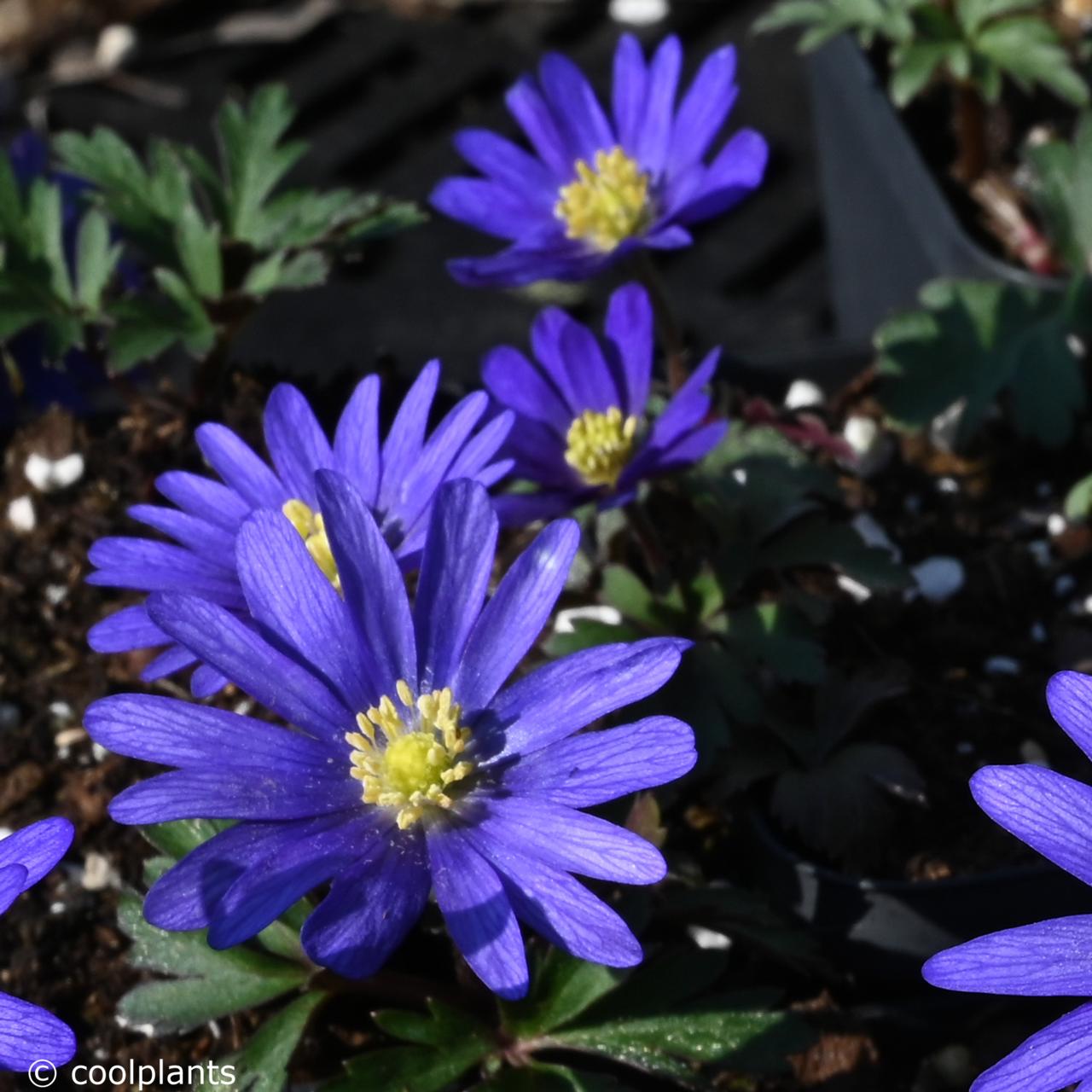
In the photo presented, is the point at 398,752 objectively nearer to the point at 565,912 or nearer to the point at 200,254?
the point at 565,912

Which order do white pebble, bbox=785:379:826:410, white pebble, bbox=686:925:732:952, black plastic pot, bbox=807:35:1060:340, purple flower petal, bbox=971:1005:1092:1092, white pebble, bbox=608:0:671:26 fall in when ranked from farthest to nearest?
white pebble, bbox=608:0:671:26, black plastic pot, bbox=807:35:1060:340, white pebble, bbox=785:379:826:410, white pebble, bbox=686:925:732:952, purple flower petal, bbox=971:1005:1092:1092

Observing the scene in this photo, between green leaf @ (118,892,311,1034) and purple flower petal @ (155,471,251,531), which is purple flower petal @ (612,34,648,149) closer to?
purple flower petal @ (155,471,251,531)

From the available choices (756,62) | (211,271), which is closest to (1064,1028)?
(211,271)

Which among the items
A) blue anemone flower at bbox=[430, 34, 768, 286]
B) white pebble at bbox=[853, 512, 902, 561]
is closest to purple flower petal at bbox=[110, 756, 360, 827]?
blue anemone flower at bbox=[430, 34, 768, 286]

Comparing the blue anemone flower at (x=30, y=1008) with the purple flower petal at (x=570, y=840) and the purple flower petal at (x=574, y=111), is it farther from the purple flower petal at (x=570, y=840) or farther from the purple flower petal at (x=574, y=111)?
the purple flower petal at (x=574, y=111)

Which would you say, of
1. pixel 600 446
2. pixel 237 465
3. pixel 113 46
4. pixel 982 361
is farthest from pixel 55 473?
pixel 113 46
